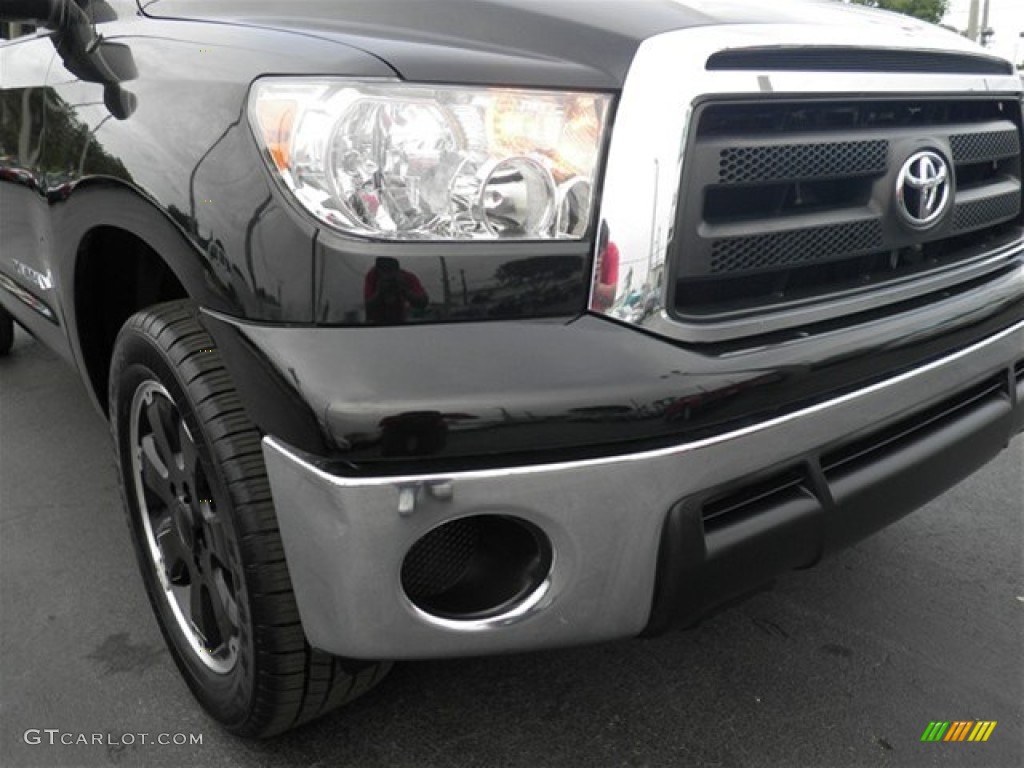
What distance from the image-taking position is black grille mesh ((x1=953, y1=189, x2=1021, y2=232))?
1993 mm

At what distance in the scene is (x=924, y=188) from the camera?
5.83ft

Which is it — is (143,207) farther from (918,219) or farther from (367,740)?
(918,219)

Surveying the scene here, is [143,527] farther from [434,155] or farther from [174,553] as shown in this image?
[434,155]

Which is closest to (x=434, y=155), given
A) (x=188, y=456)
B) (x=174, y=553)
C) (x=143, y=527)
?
(x=188, y=456)

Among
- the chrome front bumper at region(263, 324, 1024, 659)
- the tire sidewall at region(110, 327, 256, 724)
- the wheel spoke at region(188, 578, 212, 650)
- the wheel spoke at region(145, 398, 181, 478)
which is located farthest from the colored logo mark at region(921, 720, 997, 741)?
the wheel spoke at region(145, 398, 181, 478)

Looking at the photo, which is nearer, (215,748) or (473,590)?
(473,590)

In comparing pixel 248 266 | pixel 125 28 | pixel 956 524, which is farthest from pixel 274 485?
pixel 956 524

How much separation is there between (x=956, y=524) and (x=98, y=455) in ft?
9.96

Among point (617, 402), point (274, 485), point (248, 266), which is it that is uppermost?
point (248, 266)

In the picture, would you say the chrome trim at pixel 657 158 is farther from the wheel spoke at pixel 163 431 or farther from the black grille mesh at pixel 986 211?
the wheel spoke at pixel 163 431

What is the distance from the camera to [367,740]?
77.3 inches

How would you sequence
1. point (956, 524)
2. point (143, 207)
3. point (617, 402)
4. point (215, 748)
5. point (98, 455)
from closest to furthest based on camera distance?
point (617, 402), point (143, 207), point (215, 748), point (956, 524), point (98, 455)

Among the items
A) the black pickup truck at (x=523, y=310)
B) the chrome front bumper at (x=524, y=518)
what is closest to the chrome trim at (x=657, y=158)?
the black pickup truck at (x=523, y=310)

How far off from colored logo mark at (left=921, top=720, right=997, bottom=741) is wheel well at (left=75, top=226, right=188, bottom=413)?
187cm
